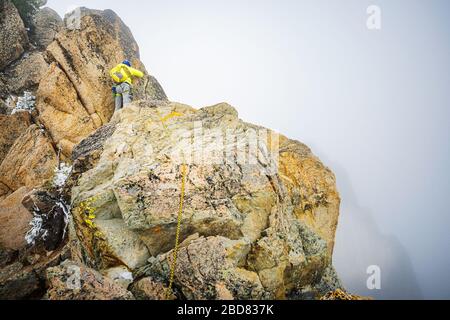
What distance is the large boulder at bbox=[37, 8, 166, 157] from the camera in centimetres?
1653

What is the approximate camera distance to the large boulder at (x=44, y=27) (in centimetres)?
2406

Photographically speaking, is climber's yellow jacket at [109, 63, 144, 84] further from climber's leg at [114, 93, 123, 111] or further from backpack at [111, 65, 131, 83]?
climber's leg at [114, 93, 123, 111]

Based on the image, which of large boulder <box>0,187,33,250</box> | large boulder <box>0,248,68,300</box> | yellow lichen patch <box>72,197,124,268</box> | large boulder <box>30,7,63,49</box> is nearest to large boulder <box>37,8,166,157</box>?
large boulder <box>0,187,33,250</box>

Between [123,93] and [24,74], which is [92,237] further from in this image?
[24,74]

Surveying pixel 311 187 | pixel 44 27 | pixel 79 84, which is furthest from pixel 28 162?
pixel 44 27

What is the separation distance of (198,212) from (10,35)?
23660 mm

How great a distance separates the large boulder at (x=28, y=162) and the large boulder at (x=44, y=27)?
12.9m

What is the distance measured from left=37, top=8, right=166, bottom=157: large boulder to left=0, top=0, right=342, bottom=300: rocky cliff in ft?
0.81

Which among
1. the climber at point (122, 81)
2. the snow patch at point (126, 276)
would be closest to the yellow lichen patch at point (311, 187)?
the snow patch at point (126, 276)

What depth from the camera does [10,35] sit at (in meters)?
20.2

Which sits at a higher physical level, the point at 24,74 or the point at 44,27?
the point at 44,27

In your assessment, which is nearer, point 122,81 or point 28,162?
point 28,162

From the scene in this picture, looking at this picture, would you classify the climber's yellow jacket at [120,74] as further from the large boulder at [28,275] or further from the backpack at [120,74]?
the large boulder at [28,275]
